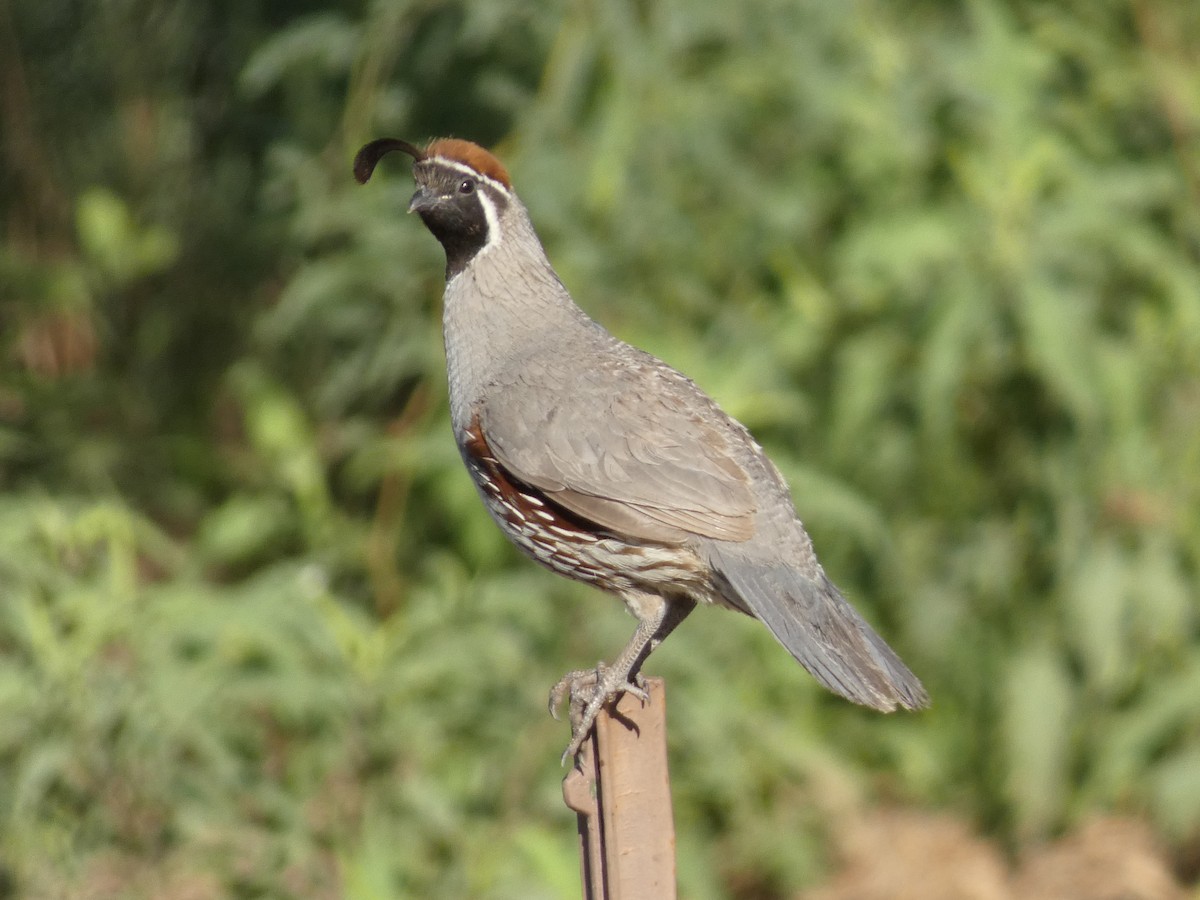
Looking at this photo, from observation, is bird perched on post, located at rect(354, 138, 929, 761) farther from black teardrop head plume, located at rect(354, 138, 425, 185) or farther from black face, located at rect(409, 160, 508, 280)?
black teardrop head plume, located at rect(354, 138, 425, 185)

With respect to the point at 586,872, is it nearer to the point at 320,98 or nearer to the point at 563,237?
the point at 563,237

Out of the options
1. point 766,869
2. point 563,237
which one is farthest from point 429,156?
point 766,869

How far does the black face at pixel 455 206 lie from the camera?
352cm

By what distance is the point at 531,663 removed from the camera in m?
4.16

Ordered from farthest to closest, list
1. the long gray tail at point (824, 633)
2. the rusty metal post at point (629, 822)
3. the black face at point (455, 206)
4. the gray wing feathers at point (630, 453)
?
the black face at point (455, 206) < the gray wing feathers at point (630, 453) < the long gray tail at point (824, 633) < the rusty metal post at point (629, 822)

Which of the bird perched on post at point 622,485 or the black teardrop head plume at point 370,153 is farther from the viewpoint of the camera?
the black teardrop head plume at point 370,153

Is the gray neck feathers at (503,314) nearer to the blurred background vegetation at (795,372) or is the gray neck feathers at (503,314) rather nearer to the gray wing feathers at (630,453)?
the gray wing feathers at (630,453)

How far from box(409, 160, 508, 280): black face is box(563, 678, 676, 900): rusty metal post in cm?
132

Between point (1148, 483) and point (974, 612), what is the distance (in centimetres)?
63

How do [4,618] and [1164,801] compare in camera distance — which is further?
[1164,801]

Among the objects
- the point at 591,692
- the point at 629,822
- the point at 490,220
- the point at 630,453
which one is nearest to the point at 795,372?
the point at 490,220

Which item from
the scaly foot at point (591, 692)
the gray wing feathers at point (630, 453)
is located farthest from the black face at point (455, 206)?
the scaly foot at point (591, 692)

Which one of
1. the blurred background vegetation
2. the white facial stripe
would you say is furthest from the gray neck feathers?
the blurred background vegetation

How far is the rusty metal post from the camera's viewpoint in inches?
96.3
